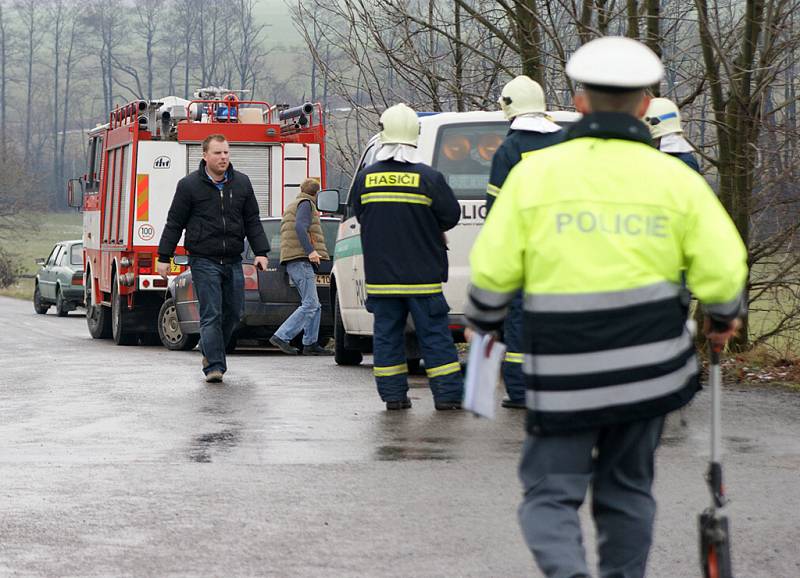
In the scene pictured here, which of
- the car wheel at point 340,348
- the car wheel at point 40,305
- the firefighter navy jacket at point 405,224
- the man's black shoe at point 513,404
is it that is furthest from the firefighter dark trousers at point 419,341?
the car wheel at point 40,305

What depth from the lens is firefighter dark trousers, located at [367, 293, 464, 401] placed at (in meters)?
10.4

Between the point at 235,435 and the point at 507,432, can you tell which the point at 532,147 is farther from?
the point at 235,435

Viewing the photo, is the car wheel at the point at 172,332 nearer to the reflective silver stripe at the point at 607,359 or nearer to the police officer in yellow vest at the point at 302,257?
the police officer in yellow vest at the point at 302,257

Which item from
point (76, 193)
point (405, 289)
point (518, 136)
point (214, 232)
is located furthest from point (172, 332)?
point (518, 136)

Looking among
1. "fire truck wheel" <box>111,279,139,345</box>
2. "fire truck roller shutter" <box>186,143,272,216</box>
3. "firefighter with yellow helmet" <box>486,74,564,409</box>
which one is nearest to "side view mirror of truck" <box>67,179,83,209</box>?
"fire truck wheel" <box>111,279,139,345</box>

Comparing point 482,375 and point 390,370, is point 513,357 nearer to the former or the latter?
point 390,370

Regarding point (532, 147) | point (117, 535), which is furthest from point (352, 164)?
point (117, 535)

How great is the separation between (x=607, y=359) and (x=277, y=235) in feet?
44.9

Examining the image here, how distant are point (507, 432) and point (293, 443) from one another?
1236mm

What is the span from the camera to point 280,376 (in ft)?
45.0

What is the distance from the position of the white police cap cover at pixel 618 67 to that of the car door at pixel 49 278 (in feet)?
100

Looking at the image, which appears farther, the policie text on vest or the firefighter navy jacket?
the firefighter navy jacket

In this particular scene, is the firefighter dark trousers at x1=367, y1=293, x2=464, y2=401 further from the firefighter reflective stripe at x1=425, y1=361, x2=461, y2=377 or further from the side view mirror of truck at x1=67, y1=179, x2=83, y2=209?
the side view mirror of truck at x1=67, y1=179, x2=83, y2=209

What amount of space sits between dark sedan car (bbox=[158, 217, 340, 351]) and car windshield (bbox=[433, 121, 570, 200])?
5.45 m
